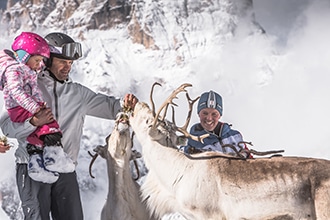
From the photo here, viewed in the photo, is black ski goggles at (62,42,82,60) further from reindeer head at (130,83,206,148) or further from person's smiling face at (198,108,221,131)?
person's smiling face at (198,108,221,131)

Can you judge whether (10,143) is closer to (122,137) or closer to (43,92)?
(43,92)

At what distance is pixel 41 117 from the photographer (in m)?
6.01

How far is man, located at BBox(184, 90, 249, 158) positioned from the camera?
8.18 metres

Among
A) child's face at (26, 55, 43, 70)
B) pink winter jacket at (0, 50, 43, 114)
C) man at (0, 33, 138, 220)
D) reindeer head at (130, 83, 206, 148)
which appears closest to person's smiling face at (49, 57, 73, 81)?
man at (0, 33, 138, 220)

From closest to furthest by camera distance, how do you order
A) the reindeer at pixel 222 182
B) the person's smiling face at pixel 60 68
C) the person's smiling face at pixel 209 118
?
the reindeer at pixel 222 182, the person's smiling face at pixel 60 68, the person's smiling face at pixel 209 118

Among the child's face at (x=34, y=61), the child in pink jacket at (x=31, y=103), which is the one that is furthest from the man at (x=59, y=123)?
the child's face at (x=34, y=61)

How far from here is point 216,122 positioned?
8.35 meters

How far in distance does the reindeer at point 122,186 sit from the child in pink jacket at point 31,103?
1279 millimetres

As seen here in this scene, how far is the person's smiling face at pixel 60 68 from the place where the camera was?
22.4 feet

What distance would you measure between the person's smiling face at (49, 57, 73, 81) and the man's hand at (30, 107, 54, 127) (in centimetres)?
88

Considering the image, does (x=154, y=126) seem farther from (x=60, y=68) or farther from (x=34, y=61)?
(x=34, y=61)

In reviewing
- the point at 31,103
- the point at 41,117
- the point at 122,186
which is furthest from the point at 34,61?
the point at 122,186

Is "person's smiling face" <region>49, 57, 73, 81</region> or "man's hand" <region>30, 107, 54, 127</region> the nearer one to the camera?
"man's hand" <region>30, 107, 54, 127</region>

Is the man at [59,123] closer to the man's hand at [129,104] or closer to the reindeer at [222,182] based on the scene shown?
the man's hand at [129,104]
